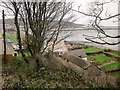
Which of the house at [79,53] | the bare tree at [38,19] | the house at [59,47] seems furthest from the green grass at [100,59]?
the bare tree at [38,19]

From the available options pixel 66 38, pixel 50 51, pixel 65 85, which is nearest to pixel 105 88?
pixel 65 85

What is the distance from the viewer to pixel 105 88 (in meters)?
2.53

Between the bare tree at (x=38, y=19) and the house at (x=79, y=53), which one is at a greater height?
the bare tree at (x=38, y=19)

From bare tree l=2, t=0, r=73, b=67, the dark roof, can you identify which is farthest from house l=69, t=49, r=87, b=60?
bare tree l=2, t=0, r=73, b=67

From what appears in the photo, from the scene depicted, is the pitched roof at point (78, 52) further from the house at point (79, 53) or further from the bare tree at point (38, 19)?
the bare tree at point (38, 19)

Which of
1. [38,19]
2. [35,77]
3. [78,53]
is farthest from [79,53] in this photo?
[35,77]

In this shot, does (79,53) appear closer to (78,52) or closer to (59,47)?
(78,52)

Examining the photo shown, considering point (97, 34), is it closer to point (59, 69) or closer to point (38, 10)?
point (59, 69)

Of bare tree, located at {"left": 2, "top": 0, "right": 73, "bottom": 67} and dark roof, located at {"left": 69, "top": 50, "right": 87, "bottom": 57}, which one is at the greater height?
bare tree, located at {"left": 2, "top": 0, "right": 73, "bottom": 67}

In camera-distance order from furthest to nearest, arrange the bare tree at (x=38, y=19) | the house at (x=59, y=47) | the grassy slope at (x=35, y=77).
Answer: the house at (x=59, y=47) < the bare tree at (x=38, y=19) < the grassy slope at (x=35, y=77)

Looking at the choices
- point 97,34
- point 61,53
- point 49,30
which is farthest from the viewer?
point 61,53

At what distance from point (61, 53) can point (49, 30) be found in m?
0.76

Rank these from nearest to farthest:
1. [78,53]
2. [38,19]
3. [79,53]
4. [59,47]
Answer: [38,19], [59,47], [78,53], [79,53]

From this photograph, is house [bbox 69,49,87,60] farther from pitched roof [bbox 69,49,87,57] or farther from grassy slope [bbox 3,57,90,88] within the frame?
grassy slope [bbox 3,57,90,88]
